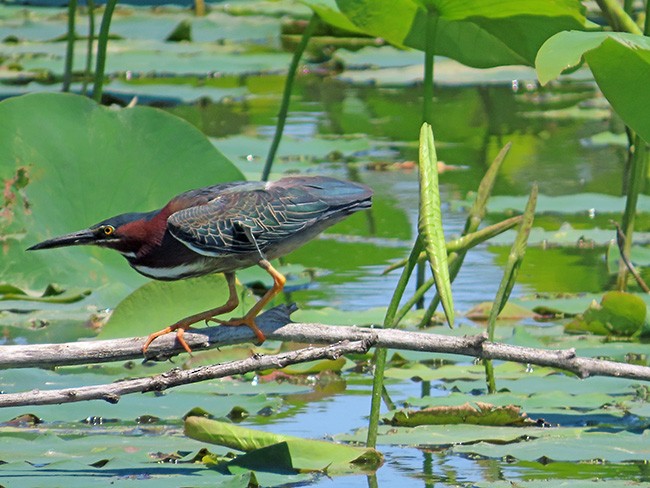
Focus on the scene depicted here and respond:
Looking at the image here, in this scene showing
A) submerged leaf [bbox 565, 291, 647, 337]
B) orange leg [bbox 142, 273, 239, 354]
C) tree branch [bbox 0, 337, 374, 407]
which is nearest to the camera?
tree branch [bbox 0, 337, 374, 407]

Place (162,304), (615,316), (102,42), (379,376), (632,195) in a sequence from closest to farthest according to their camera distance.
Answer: (379,376) < (162,304) < (615,316) < (632,195) < (102,42)

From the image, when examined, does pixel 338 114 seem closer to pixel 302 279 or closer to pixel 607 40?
pixel 302 279

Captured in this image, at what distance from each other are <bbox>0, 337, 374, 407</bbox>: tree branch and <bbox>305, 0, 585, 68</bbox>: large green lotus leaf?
98 cm

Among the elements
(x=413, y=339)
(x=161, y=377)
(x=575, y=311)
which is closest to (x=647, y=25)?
(x=575, y=311)

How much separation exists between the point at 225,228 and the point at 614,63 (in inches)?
36.8

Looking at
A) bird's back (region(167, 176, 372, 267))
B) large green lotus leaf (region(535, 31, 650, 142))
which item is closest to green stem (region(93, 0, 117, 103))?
bird's back (region(167, 176, 372, 267))

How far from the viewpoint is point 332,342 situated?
2.77m

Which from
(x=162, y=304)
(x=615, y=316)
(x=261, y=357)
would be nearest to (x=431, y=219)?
(x=261, y=357)

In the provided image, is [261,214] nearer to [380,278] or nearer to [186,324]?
[186,324]

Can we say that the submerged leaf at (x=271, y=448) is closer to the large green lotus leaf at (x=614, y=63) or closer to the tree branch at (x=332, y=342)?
the tree branch at (x=332, y=342)

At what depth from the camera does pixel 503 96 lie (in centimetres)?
1007

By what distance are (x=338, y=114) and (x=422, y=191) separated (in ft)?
19.1

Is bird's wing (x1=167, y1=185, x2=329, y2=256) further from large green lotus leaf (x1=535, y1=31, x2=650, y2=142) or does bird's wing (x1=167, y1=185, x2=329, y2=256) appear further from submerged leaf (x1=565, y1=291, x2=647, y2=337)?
submerged leaf (x1=565, y1=291, x2=647, y2=337)

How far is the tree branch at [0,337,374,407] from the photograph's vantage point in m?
2.62
